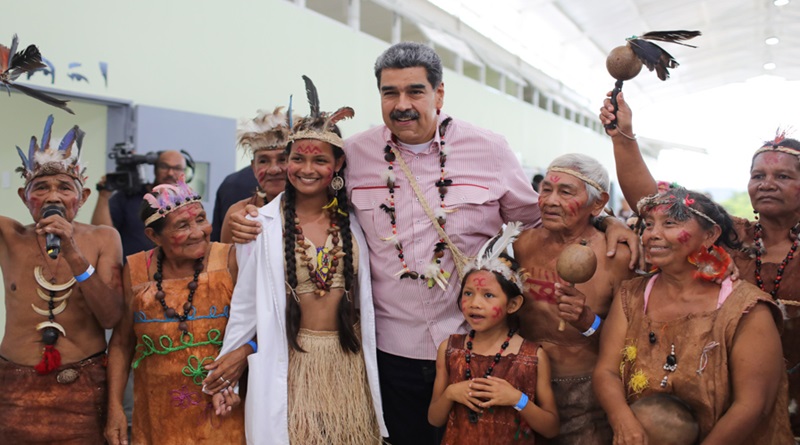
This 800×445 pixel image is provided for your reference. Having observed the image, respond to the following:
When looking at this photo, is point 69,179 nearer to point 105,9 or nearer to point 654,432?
point 654,432

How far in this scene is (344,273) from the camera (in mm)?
2486

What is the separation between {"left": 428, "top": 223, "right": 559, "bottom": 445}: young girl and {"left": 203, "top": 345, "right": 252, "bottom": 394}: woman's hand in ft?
2.46

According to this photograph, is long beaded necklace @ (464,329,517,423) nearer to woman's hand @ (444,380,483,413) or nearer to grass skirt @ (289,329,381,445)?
woman's hand @ (444,380,483,413)

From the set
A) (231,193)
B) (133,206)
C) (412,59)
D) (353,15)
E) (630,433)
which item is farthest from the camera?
(353,15)

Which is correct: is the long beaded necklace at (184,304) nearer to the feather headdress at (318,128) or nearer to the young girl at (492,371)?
the feather headdress at (318,128)

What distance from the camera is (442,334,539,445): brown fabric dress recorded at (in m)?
2.21

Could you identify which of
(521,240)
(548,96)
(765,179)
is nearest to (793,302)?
(765,179)

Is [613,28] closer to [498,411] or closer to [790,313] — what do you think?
[790,313]

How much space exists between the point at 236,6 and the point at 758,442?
5658mm

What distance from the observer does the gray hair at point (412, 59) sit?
8.13ft

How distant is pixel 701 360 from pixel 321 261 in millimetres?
1384

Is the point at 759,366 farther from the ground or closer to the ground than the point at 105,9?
closer to the ground

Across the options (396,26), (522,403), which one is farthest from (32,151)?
(396,26)

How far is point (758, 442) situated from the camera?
2.10 m
